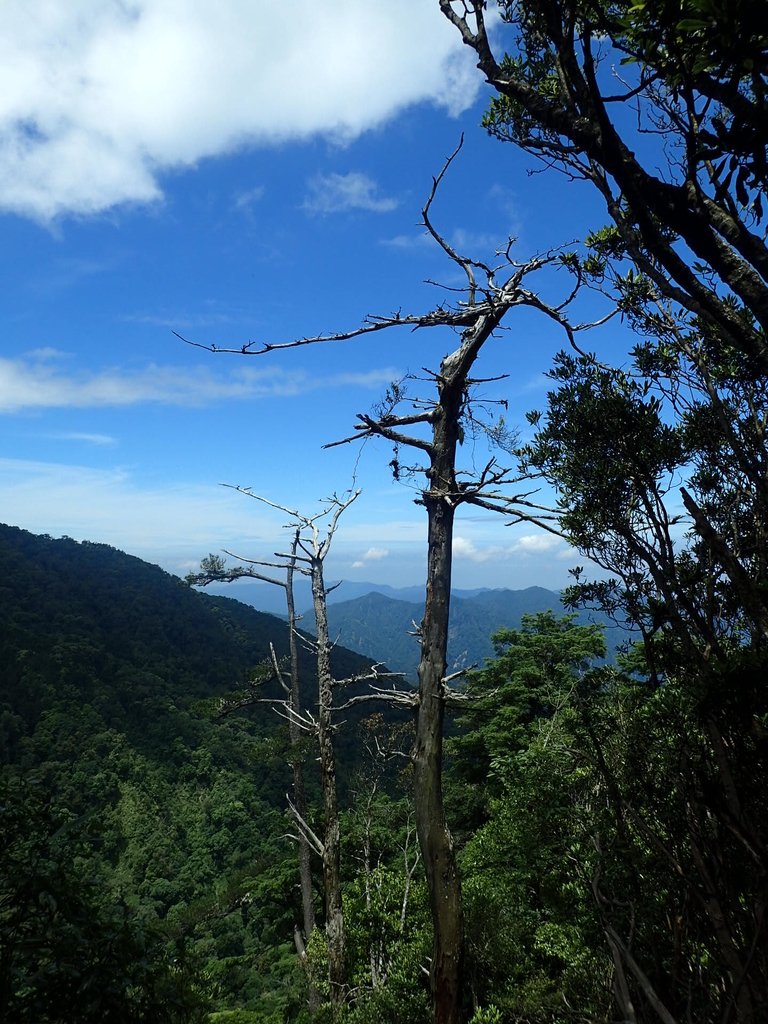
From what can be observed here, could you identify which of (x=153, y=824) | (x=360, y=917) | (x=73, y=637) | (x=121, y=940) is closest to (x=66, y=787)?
(x=153, y=824)

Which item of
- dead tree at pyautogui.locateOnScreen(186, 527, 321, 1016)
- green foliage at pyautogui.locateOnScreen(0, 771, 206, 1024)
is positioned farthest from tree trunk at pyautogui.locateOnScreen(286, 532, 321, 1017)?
green foliage at pyautogui.locateOnScreen(0, 771, 206, 1024)

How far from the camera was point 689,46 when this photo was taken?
2662 millimetres

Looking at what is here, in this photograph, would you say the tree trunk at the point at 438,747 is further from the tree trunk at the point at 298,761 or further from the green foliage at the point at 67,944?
the tree trunk at the point at 298,761

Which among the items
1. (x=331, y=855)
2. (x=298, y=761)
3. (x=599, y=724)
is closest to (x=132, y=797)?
(x=298, y=761)

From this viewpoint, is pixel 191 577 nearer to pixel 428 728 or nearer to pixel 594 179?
pixel 428 728

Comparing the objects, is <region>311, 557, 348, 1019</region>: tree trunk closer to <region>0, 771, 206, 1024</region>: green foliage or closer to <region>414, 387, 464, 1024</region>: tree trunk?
<region>414, 387, 464, 1024</region>: tree trunk

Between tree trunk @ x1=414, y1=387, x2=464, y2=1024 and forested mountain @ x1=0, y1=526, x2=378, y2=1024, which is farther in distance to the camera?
tree trunk @ x1=414, y1=387, x2=464, y2=1024

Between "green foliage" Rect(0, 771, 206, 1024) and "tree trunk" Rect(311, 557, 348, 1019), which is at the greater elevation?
"green foliage" Rect(0, 771, 206, 1024)

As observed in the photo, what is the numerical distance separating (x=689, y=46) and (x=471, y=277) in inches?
95.8

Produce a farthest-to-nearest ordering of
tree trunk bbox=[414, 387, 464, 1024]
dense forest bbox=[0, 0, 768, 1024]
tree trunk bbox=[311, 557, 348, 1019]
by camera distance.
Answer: tree trunk bbox=[311, 557, 348, 1019]
tree trunk bbox=[414, 387, 464, 1024]
dense forest bbox=[0, 0, 768, 1024]

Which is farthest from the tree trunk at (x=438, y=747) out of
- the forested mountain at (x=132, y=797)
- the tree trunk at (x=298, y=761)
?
the tree trunk at (x=298, y=761)

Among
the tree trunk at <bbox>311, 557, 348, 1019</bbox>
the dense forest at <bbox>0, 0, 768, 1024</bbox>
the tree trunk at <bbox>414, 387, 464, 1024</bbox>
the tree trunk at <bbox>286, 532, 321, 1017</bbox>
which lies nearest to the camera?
the dense forest at <bbox>0, 0, 768, 1024</bbox>

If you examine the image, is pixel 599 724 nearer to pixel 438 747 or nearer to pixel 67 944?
pixel 438 747

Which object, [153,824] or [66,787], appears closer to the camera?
[66,787]
